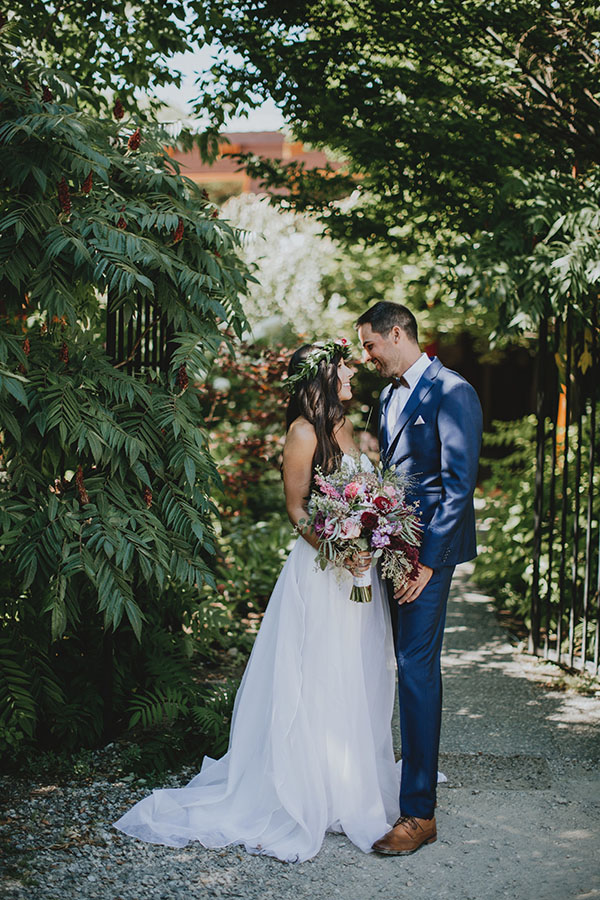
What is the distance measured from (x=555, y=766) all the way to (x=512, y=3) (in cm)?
469

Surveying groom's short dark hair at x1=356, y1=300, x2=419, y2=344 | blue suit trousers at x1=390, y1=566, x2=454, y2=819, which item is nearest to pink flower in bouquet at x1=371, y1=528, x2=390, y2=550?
blue suit trousers at x1=390, y1=566, x2=454, y2=819

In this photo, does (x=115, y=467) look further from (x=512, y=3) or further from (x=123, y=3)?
(x=512, y=3)

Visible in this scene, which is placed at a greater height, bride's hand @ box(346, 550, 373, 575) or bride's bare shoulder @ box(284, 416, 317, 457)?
bride's bare shoulder @ box(284, 416, 317, 457)

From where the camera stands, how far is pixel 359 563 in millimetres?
3617

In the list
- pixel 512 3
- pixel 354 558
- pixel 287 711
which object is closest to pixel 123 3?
pixel 512 3

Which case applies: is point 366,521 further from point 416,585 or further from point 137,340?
point 137,340

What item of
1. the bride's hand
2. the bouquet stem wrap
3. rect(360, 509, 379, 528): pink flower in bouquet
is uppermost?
rect(360, 509, 379, 528): pink flower in bouquet

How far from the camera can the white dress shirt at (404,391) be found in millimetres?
3855

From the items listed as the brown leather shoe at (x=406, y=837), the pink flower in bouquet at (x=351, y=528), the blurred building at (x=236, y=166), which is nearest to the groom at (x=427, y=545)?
the brown leather shoe at (x=406, y=837)

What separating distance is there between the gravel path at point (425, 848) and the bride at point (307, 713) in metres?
0.13

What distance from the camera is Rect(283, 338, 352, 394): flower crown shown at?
12.7ft

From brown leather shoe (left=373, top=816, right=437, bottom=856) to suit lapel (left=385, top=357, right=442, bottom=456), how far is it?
5.66 ft

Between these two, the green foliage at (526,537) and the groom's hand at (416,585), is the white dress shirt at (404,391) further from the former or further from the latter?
the green foliage at (526,537)

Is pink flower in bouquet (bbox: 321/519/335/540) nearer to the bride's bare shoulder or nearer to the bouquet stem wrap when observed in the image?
the bouquet stem wrap
